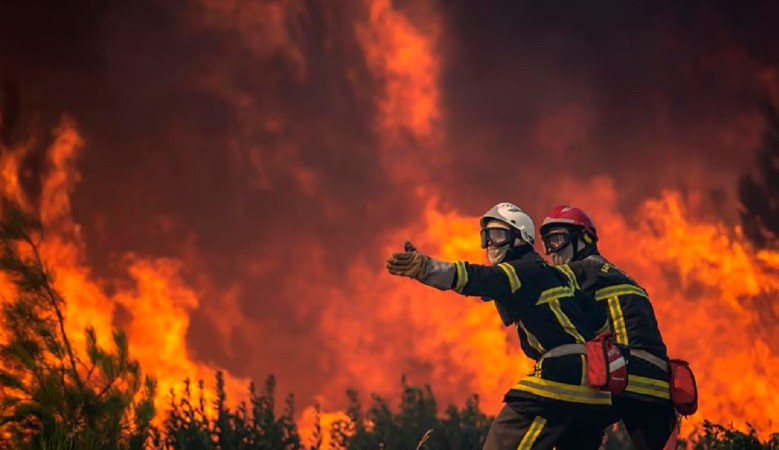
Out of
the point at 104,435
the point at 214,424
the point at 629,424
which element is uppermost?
the point at 214,424

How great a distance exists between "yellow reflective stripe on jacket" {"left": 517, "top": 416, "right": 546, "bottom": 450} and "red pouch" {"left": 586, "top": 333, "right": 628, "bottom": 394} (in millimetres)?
455

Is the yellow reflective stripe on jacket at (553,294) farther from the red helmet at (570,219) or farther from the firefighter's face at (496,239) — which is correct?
the red helmet at (570,219)

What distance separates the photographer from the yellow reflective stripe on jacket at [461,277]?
6.73 meters

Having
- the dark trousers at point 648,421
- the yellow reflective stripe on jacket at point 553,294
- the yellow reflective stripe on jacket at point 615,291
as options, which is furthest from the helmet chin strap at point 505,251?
the dark trousers at point 648,421

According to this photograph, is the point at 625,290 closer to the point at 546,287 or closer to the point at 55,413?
the point at 546,287

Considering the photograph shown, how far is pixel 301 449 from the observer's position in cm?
1321

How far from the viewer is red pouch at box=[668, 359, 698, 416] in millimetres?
7773

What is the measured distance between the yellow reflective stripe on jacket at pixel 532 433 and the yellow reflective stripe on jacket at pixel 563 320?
0.67 m

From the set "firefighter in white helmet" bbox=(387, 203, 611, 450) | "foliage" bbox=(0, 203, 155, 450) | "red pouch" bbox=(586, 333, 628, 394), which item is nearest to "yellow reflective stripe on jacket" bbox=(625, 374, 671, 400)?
"red pouch" bbox=(586, 333, 628, 394)

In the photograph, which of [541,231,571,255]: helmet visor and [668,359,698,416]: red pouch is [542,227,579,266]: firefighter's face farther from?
[668,359,698,416]: red pouch

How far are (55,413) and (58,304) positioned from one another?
1.46m

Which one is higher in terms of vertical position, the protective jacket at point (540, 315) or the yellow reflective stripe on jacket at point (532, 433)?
the protective jacket at point (540, 315)

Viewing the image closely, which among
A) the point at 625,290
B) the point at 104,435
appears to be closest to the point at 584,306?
the point at 625,290

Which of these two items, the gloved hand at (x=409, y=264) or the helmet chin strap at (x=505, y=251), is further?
the helmet chin strap at (x=505, y=251)
